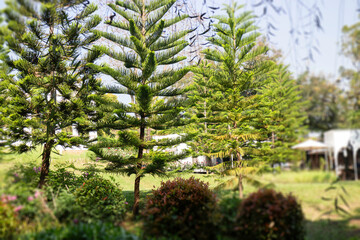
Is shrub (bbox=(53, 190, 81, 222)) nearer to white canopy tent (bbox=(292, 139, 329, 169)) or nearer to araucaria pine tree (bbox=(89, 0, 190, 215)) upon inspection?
araucaria pine tree (bbox=(89, 0, 190, 215))

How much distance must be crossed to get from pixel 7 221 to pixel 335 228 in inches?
157

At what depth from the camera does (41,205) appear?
3.62 metres

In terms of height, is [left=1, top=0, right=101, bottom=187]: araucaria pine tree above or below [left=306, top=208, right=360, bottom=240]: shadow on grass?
above

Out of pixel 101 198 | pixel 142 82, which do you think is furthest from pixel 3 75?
pixel 101 198

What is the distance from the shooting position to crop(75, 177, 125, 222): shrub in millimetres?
5155

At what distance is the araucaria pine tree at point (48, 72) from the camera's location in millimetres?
6211

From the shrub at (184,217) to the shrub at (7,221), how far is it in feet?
5.24

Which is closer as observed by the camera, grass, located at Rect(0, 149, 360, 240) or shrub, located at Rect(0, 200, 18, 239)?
shrub, located at Rect(0, 200, 18, 239)

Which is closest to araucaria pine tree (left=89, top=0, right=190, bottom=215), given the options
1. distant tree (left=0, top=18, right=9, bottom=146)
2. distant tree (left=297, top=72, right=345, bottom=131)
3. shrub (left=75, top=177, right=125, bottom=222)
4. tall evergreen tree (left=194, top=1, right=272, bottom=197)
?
shrub (left=75, top=177, right=125, bottom=222)

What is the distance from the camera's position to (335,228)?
3.48 m

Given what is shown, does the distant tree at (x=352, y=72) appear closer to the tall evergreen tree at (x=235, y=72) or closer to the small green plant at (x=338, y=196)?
the small green plant at (x=338, y=196)

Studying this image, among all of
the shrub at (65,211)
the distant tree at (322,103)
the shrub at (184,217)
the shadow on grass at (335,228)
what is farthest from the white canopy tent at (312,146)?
the shrub at (65,211)

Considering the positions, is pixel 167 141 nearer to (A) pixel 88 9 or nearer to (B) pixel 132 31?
(B) pixel 132 31

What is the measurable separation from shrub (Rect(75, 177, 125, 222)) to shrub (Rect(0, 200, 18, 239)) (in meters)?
1.53
